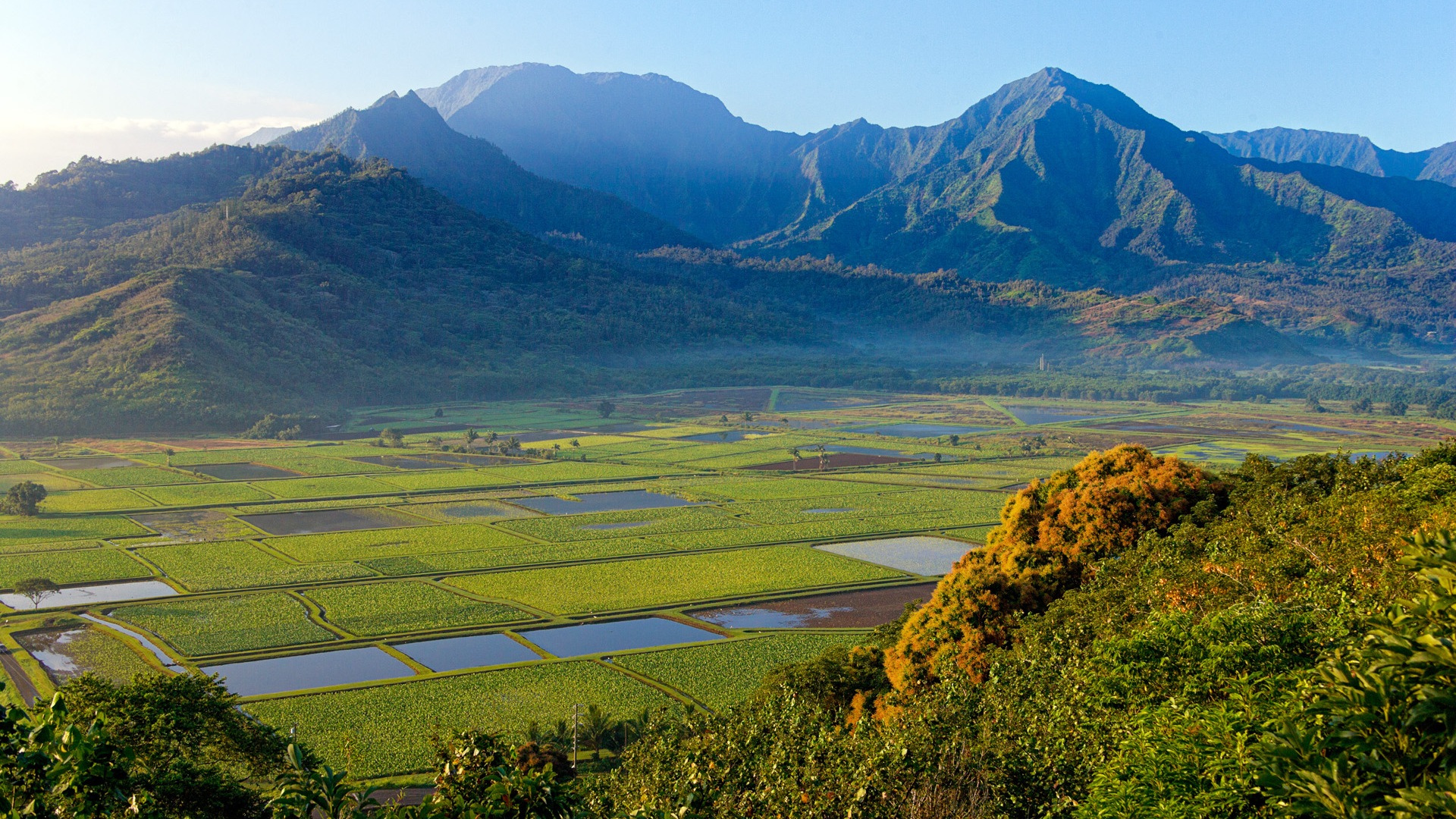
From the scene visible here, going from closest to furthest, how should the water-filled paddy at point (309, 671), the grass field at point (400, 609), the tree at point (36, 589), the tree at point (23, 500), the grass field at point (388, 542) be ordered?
1. the water-filled paddy at point (309, 671)
2. the grass field at point (400, 609)
3. the tree at point (36, 589)
4. the grass field at point (388, 542)
5. the tree at point (23, 500)

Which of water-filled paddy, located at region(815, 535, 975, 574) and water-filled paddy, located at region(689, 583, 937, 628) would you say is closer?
water-filled paddy, located at region(689, 583, 937, 628)

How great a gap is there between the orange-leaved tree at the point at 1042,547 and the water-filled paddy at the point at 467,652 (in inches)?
623

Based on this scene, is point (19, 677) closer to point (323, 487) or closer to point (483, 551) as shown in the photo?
point (483, 551)

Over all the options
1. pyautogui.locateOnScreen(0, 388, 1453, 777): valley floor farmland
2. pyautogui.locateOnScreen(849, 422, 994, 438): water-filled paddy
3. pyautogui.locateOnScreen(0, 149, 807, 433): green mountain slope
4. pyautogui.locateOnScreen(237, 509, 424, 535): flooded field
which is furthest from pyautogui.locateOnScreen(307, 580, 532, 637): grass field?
pyautogui.locateOnScreen(0, 149, 807, 433): green mountain slope

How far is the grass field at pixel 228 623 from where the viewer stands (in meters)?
37.3

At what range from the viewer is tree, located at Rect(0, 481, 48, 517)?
61.5 m

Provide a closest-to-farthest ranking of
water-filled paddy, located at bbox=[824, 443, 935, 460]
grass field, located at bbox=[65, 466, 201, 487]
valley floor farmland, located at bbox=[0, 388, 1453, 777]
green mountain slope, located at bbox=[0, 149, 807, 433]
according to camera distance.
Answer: valley floor farmland, located at bbox=[0, 388, 1453, 777], grass field, located at bbox=[65, 466, 201, 487], water-filled paddy, located at bbox=[824, 443, 935, 460], green mountain slope, located at bbox=[0, 149, 807, 433]

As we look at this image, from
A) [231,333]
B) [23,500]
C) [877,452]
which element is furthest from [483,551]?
[231,333]

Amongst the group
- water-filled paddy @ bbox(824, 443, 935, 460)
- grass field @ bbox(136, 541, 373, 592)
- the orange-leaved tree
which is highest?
the orange-leaved tree

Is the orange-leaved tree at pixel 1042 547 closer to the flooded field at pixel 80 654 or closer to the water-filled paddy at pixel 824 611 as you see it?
the water-filled paddy at pixel 824 611

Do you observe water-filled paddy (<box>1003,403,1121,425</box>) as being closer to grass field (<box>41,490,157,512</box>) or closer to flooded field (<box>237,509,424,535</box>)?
flooded field (<box>237,509,424,535</box>)

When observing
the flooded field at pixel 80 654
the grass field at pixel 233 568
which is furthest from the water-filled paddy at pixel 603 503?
the flooded field at pixel 80 654

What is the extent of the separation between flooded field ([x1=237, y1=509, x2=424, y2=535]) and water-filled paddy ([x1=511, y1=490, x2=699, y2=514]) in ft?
31.0

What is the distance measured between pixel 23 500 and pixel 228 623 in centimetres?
3243
